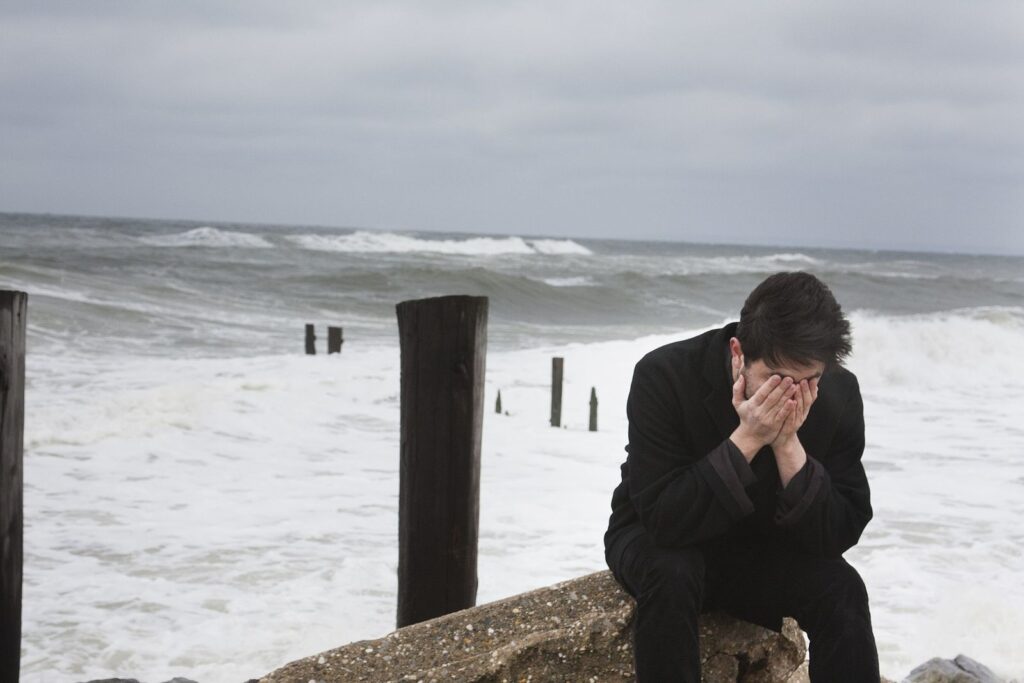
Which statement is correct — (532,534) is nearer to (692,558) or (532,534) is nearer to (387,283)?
(692,558)

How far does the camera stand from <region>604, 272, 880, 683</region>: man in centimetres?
280

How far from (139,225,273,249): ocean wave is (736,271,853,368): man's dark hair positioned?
168 feet

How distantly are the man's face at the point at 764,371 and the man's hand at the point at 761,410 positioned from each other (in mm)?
16

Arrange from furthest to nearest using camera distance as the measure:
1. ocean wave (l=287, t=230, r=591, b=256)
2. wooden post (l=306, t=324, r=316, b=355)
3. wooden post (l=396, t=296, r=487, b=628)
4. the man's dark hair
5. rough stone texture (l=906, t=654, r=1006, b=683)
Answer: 1. ocean wave (l=287, t=230, r=591, b=256)
2. wooden post (l=306, t=324, r=316, b=355)
3. rough stone texture (l=906, t=654, r=1006, b=683)
4. wooden post (l=396, t=296, r=487, b=628)
5. the man's dark hair

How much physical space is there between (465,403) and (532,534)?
4.76m

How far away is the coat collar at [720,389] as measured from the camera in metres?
3.04

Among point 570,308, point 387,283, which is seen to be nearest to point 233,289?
point 387,283

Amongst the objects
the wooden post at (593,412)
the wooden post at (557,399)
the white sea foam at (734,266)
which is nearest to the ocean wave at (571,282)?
A: the white sea foam at (734,266)

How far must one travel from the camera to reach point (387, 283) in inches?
1527

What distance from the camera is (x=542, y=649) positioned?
332 centimetres

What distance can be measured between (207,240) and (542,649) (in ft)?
184

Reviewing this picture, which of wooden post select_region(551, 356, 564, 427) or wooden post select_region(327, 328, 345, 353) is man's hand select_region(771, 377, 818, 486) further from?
wooden post select_region(327, 328, 345, 353)

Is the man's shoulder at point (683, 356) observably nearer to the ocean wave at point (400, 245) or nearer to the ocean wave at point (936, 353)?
the ocean wave at point (936, 353)

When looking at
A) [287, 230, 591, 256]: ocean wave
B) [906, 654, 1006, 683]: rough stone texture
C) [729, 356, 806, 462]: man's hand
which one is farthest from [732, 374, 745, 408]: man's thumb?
[287, 230, 591, 256]: ocean wave
